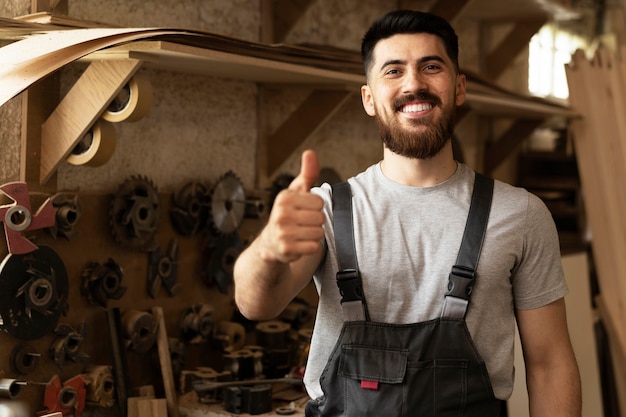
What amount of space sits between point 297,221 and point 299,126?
1.67 metres

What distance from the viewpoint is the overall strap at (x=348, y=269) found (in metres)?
1.80

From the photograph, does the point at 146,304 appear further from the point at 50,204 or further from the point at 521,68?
the point at 521,68

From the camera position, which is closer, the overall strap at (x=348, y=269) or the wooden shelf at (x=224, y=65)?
the overall strap at (x=348, y=269)

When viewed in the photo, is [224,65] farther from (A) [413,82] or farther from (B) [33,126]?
(A) [413,82]

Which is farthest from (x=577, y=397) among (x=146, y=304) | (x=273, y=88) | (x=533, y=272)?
(x=273, y=88)

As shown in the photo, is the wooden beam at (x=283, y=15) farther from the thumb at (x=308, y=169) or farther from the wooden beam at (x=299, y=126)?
the thumb at (x=308, y=169)

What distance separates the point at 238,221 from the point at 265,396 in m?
0.69

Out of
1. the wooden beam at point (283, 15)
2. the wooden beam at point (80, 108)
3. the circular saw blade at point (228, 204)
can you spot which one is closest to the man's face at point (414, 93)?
the wooden beam at point (80, 108)

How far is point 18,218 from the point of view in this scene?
2.09 meters

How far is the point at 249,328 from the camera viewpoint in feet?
9.96

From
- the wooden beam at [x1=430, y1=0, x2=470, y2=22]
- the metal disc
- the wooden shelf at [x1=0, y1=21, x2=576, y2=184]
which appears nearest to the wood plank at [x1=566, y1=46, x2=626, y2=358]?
the wooden beam at [x1=430, y1=0, x2=470, y2=22]

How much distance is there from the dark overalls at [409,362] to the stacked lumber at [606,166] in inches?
88.4

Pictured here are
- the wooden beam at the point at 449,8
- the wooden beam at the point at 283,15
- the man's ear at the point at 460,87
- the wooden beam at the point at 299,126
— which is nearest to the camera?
the man's ear at the point at 460,87

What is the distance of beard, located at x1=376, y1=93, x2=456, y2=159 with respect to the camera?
1850 mm
